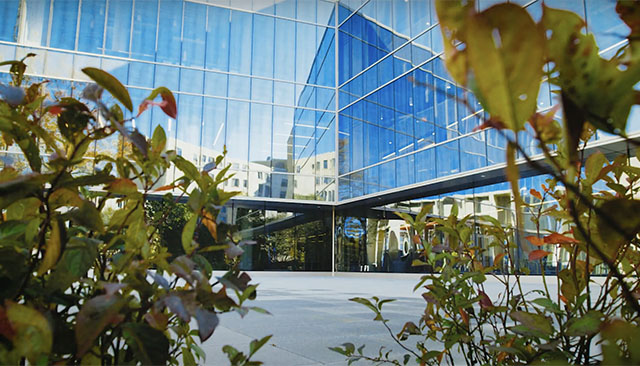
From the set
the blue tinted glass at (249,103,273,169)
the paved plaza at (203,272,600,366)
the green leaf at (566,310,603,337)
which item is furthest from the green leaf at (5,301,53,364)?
the blue tinted glass at (249,103,273,169)

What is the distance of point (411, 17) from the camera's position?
55.9 ft

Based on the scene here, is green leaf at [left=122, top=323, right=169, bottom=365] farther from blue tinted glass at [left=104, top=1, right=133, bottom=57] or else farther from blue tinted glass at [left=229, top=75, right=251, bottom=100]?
blue tinted glass at [left=104, top=1, right=133, bottom=57]

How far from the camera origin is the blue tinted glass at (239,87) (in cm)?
2022

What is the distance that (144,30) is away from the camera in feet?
63.7

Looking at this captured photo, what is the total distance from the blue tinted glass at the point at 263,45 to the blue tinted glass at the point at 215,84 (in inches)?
60.7

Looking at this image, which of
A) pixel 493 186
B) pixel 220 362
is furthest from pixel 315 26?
pixel 220 362

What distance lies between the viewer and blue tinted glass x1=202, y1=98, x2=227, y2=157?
1919 cm

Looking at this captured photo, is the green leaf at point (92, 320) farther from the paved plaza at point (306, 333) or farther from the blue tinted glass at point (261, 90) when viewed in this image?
the blue tinted glass at point (261, 90)

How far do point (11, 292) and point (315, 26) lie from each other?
902 inches

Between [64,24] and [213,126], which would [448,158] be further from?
[64,24]

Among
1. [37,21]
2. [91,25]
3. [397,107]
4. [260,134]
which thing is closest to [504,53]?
[397,107]

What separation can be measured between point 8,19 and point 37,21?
113 centimetres

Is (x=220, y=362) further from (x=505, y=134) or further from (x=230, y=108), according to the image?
(x=230, y=108)

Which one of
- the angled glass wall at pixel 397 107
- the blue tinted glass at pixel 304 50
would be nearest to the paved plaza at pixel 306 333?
the angled glass wall at pixel 397 107
